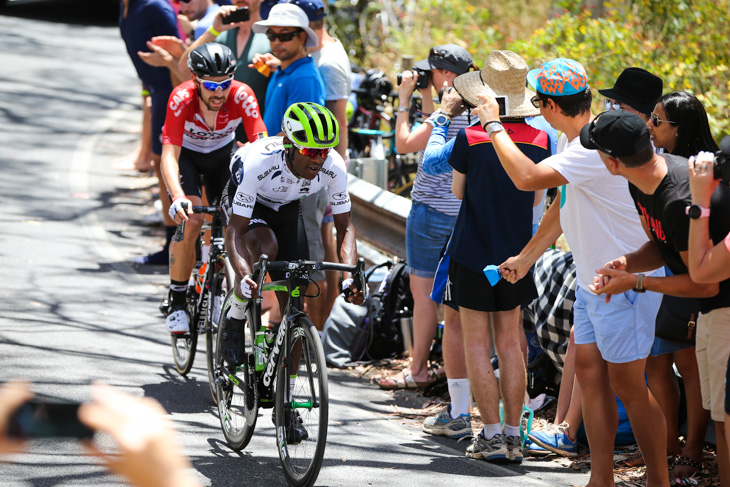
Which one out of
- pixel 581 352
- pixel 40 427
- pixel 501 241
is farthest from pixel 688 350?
pixel 40 427

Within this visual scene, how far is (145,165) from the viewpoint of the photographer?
13.5m

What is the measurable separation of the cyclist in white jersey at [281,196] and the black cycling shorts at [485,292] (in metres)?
0.69

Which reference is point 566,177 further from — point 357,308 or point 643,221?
point 357,308

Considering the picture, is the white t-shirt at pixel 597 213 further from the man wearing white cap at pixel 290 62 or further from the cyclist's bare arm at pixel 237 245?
the man wearing white cap at pixel 290 62

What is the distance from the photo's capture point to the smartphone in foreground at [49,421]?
1.78 meters

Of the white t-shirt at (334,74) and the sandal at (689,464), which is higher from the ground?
the white t-shirt at (334,74)

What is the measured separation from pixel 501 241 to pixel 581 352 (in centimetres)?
91

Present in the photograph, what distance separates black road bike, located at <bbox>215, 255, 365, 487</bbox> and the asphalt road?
25 centimetres

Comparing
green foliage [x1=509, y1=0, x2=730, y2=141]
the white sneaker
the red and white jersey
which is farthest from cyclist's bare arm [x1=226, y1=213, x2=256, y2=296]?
green foliage [x1=509, y1=0, x2=730, y2=141]

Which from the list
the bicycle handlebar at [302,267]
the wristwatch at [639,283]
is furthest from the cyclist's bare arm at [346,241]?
the wristwatch at [639,283]

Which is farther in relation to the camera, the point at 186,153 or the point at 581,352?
the point at 186,153

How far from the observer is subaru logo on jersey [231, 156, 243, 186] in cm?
568

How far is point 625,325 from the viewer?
480 centimetres

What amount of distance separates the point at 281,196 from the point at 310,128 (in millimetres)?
609
